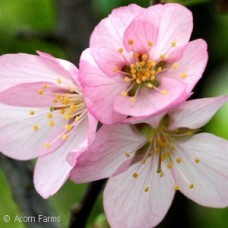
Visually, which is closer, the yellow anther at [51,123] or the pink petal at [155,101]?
the pink petal at [155,101]

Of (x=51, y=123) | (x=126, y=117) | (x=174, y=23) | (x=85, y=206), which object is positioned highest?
(x=174, y=23)

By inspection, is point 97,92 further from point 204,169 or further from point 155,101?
point 204,169

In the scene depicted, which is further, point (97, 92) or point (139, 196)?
point (139, 196)

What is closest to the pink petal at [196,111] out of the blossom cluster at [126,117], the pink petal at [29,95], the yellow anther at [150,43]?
the blossom cluster at [126,117]

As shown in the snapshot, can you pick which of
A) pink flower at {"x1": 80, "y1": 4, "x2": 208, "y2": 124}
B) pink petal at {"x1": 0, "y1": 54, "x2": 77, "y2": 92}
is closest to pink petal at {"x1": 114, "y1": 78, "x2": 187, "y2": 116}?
pink flower at {"x1": 80, "y1": 4, "x2": 208, "y2": 124}

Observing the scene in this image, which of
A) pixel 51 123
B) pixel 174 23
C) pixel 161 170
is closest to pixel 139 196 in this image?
pixel 161 170

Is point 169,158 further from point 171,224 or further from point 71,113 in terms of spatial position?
point 171,224

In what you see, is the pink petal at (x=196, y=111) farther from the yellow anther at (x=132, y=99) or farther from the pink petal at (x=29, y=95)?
the pink petal at (x=29, y=95)
